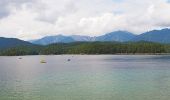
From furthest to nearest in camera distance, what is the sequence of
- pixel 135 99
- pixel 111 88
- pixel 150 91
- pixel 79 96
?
pixel 111 88, pixel 150 91, pixel 79 96, pixel 135 99

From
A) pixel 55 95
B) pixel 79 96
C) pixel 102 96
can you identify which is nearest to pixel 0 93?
pixel 55 95

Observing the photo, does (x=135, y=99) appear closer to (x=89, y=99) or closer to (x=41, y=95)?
(x=89, y=99)

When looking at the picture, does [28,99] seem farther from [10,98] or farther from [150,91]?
[150,91]

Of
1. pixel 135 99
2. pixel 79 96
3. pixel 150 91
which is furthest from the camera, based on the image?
pixel 150 91

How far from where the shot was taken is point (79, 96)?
5047cm

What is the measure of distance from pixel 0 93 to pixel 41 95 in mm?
7712

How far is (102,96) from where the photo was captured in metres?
49.8

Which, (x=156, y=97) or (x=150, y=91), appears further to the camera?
(x=150, y=91)

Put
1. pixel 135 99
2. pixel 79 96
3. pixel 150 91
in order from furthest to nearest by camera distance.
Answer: pixel 150 91 → pixel 79 96 → pixel 135 99

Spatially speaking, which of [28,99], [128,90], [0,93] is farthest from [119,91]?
[0,93]

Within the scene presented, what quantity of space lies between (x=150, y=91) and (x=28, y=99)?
66.7 ft

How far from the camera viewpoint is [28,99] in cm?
4828

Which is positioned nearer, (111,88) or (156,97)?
(156,97)

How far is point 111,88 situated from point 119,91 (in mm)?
4157
